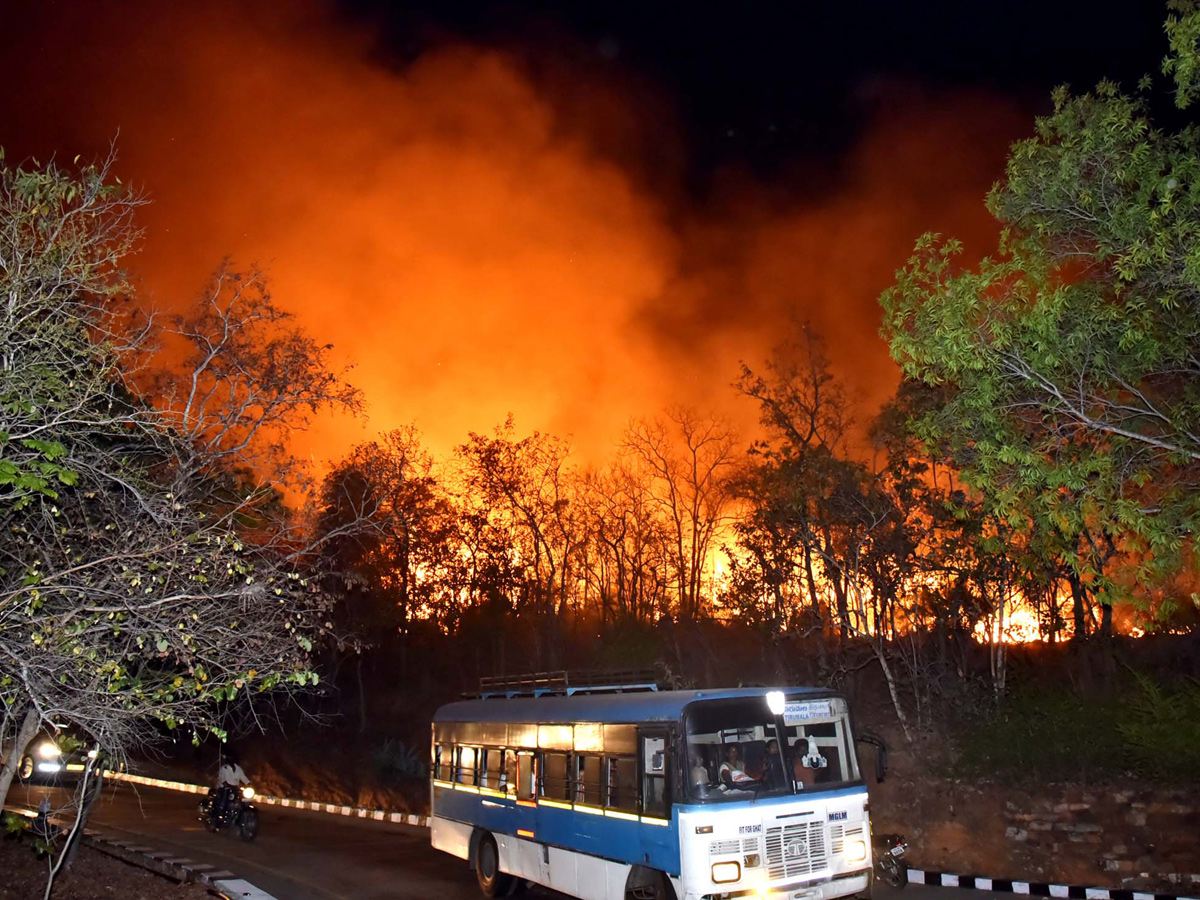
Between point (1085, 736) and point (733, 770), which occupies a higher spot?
point (733, 770)

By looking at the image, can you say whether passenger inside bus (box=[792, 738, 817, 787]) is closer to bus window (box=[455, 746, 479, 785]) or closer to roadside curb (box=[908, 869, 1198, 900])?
roadside curb (box=[908, 869, 1198, 900])

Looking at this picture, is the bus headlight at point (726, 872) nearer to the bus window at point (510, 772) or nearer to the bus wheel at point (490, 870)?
the bus window at point (510, 772)

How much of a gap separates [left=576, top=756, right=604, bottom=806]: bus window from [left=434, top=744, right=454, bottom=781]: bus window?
15.6 ft

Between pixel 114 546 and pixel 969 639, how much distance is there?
18.7 meters

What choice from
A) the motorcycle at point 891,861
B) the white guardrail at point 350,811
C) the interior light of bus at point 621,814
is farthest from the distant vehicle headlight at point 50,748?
the motorcycle at point 891,861

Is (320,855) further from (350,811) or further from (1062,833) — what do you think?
(1062,833)

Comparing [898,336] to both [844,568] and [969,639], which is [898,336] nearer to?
[844,568]

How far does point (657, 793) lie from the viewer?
379 inches

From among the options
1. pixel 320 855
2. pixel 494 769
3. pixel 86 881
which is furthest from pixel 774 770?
pixel 320 855

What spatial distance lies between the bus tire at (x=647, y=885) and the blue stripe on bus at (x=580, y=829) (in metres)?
0.14

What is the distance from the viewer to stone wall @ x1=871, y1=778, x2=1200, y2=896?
1246 centimetres

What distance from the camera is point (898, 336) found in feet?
36.4

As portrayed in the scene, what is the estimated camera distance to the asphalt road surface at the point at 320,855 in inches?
526

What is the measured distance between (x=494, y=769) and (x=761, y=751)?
5.31 m
